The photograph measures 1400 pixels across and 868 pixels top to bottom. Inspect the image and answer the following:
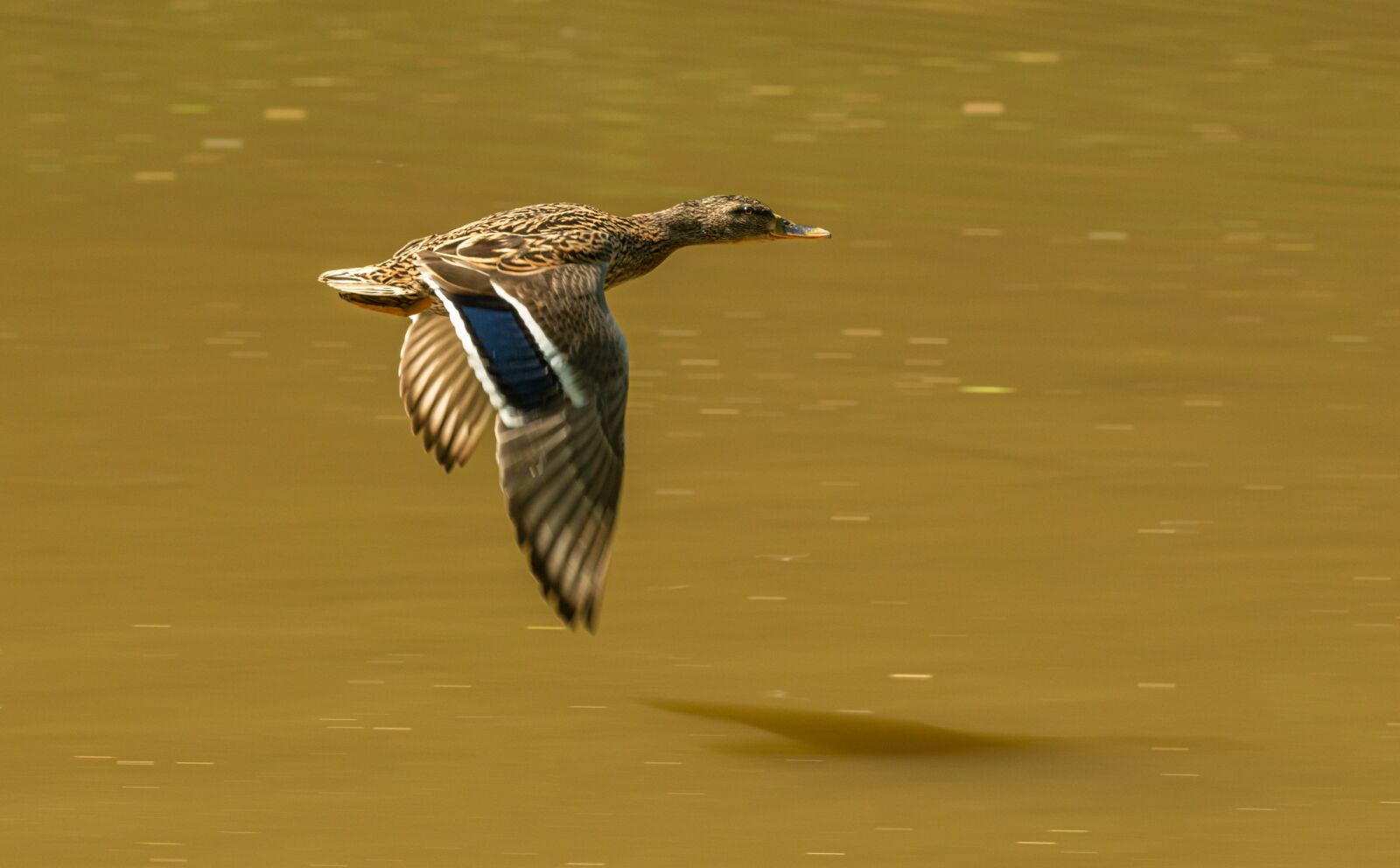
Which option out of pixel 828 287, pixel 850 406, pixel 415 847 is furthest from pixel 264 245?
pixel 415 847

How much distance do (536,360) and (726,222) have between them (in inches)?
101

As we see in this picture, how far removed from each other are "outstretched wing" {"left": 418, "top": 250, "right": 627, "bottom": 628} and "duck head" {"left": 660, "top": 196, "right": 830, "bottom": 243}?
178 cm

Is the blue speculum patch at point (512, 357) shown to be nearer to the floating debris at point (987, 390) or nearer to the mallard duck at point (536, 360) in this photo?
the mallard duck at point (536, 360)

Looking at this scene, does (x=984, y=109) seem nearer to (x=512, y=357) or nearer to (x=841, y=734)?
(x=841, y=734)

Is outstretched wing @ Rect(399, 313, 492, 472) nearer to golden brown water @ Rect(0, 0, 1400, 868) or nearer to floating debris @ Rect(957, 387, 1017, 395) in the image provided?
golden brown water @ Rect(0, 0, 1400, 868)

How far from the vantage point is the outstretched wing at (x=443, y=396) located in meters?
7.54

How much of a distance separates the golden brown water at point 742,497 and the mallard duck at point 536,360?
0.67 m

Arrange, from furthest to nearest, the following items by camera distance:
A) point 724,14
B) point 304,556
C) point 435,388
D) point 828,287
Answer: point 724,14 → point 828,287 → point 304,556 → point 435,388

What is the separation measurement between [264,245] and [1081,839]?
22.7ft

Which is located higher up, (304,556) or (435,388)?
(435,388)

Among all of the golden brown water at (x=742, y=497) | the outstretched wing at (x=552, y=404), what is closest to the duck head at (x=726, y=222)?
the golden brown water at (x=742, y=497)

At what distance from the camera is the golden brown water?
6.63m

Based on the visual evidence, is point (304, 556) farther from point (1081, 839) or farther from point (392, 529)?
point (1081, 839)

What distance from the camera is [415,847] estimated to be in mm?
6219
